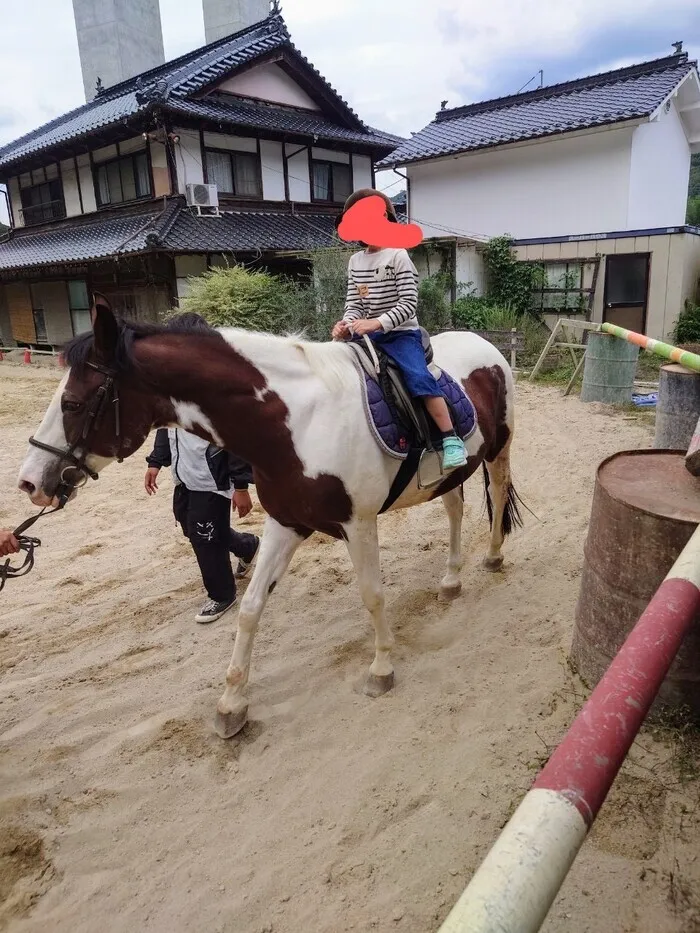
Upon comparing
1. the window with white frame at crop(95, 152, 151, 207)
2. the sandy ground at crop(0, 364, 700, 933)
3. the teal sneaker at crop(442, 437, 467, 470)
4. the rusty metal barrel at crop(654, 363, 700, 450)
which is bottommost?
the sandy ground at crop(0, 364, 700, 933)

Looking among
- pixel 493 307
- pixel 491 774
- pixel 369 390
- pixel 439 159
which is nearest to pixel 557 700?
pixel 491 774

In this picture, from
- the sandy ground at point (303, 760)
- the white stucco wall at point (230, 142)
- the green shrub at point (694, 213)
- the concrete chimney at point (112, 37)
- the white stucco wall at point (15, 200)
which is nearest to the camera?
the sandy ground at point (303, 760)

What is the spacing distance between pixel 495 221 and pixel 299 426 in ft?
50.9

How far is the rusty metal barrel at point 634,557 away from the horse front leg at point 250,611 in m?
1.42

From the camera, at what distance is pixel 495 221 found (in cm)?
1596

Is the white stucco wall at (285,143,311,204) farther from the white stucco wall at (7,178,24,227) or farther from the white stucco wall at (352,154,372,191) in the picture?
the white stucco wall at (7,178,24,227)

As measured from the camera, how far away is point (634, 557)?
2.37m

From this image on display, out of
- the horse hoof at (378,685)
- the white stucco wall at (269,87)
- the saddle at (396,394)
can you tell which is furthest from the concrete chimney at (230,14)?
the horse hoof at (378,685)

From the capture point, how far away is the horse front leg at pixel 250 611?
277cm

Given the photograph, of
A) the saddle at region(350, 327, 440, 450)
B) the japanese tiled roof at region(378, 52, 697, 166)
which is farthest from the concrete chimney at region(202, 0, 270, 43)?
the saddle at region(350, 327, 440, 450)

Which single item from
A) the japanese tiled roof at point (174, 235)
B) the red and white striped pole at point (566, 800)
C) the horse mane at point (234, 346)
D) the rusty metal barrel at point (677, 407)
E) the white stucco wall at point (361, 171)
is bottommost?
the rusty metal barrel at point (677, 407)

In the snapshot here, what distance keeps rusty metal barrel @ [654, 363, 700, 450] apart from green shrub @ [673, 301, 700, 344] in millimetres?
8072

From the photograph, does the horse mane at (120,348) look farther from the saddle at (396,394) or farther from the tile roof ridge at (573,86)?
Result: the tile roof ridge at (573,86)

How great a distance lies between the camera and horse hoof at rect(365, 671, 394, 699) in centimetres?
296
